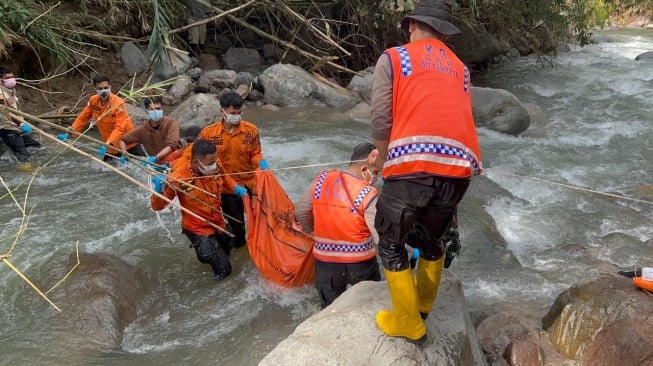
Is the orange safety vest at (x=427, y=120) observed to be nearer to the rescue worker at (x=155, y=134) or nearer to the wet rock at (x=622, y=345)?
the wet rock at (x=622, y=345)

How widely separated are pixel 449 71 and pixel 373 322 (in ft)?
3.92

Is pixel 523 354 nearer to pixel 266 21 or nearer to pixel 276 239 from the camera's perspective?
pixel 276 239

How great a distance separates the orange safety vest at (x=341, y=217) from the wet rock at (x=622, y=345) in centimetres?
127

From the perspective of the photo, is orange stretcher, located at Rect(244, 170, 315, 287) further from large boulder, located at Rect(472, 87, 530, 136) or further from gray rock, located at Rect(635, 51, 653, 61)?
gray rock, located at Rect(635, 51, 653, 61)

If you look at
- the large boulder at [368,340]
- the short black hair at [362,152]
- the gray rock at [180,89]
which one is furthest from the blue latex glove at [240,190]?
the gray rock at [180,89]

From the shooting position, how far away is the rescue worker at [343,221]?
2928 mm

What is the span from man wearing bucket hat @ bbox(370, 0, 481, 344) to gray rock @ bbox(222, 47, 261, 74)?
28.5ft

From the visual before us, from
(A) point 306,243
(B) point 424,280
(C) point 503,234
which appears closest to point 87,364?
(A) point 306,243

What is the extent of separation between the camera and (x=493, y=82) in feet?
41.1

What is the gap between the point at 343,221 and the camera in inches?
117

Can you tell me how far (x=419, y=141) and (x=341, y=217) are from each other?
91 cm

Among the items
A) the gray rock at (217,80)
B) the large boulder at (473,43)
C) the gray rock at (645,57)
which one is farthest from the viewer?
the gray rock at (645,57)

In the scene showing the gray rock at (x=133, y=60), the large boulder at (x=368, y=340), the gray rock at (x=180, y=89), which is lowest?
the gray rock at (x=180, y=89)

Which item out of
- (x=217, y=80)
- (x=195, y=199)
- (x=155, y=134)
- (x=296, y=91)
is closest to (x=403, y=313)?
(x=195, y=199)
